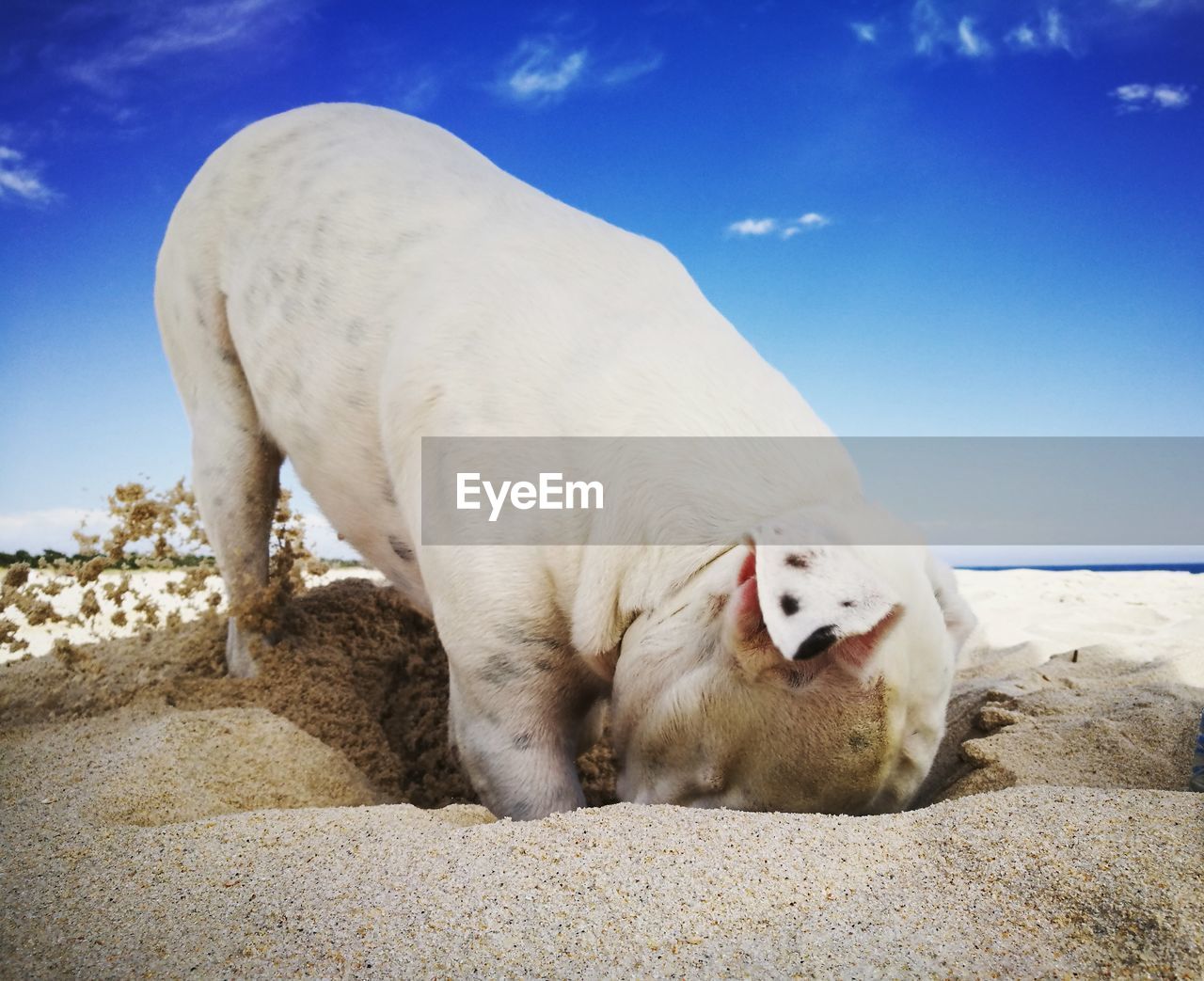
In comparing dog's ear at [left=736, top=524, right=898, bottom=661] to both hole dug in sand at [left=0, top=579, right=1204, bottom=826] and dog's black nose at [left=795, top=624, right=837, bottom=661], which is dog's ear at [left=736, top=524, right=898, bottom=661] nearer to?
dog's black nose at [left=795, top=624, right=837, bottom=661]

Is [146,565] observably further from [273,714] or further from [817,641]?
[817,641]

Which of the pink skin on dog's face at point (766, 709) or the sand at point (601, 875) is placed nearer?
the sand at point (601, 875)

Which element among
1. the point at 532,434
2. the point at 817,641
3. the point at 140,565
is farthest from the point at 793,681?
the point at 140,565

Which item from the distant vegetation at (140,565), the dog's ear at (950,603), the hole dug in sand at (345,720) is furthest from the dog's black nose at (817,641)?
the distant vegetation at (140,565)

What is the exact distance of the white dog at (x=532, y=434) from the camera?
5.52 ft

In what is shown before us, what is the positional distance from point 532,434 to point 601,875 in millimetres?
1033

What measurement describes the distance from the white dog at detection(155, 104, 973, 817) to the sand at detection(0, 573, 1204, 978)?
23cm

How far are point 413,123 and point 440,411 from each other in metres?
1.54

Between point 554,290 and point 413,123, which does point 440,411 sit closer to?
point 554,290

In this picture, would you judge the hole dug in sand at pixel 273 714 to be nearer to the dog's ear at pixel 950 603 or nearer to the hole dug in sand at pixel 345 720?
the hole dug in sand at pixel 345 720

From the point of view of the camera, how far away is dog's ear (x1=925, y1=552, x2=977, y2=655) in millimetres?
1945

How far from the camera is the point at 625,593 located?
1938 mm

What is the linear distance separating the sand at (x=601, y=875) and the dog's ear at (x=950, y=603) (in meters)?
0.39

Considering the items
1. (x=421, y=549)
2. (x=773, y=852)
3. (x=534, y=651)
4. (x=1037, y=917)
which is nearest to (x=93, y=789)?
(x=421, y=549)
